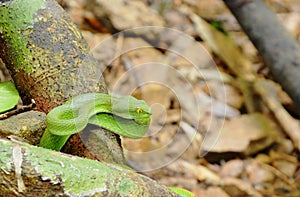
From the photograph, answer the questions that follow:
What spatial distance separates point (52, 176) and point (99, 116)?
407mm

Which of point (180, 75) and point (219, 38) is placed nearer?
point (180, 75)

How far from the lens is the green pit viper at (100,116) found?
1380 millimetres

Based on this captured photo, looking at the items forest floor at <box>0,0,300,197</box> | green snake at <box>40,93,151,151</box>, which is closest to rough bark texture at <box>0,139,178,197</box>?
green snake at <box>40,93,151,151</box>

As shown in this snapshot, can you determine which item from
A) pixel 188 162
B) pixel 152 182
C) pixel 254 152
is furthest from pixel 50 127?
pixel 254 152

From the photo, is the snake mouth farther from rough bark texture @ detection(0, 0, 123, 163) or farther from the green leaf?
the green leaf

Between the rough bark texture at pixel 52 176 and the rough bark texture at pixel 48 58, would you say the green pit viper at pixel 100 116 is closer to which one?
the rough bark texture at pixel 48 58

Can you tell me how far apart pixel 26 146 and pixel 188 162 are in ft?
8.00

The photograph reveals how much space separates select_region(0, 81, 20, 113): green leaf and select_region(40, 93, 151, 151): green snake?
0.15 m

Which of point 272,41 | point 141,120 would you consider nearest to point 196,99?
point 272,41

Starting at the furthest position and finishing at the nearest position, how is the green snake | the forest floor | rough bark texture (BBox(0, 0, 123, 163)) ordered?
the forest floor < rough bark texture (BBox(0, 0, 123, 163)) < the green snake

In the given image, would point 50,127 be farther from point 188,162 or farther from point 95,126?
point 188,162

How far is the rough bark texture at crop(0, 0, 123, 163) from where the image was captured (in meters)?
1.49

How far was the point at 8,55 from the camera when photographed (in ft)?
5.19

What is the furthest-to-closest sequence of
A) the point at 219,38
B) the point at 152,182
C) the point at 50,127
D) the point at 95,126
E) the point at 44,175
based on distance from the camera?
the point at 219,38 → the point at 95,126 → the point at 50,127 → the point at 152,182 → the point at 44,175
